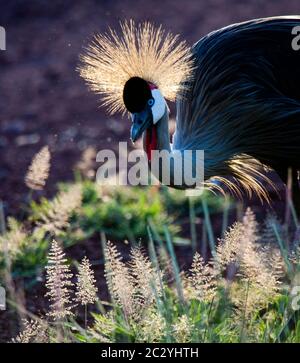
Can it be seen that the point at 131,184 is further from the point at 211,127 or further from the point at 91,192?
the point at 211,127

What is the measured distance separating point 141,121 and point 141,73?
242 millimetres

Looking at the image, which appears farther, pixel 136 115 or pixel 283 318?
pixel 136 115

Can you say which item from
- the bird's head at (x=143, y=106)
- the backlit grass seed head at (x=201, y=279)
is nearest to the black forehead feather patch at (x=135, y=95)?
the bird's head at (x=143, y=106)

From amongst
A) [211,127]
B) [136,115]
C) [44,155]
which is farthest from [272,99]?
[44,155]

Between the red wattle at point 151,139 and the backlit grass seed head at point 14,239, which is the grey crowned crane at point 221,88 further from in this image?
the backlit grass seed head at point 14,239

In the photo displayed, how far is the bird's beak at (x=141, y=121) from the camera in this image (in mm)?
2877

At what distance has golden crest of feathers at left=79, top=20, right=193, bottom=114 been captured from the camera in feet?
9.82

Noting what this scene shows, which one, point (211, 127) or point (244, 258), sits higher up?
point (211, 127)

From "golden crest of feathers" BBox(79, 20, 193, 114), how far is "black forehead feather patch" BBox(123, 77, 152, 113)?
0.07m

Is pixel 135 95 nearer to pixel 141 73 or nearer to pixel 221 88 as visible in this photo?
pixel 141 73

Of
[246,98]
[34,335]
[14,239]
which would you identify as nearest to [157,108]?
[246,98]

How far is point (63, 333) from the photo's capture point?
2.46 m

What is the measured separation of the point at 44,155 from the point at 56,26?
3.99 meters
